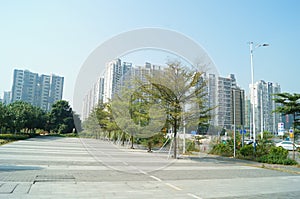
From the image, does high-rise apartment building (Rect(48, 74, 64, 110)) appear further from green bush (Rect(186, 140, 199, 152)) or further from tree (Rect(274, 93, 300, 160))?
tree (Rect(274, 93, 300, 160))

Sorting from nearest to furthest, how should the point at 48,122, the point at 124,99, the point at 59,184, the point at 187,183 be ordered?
the point at 59,184 < the point at 187,183 < the point at 124,99 < the point at 48,122

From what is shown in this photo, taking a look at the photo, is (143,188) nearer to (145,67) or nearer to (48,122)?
(145,67)

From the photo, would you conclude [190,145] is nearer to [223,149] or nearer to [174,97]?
[223,149]

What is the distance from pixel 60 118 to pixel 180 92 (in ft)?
149

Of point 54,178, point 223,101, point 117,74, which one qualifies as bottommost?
point 54,178

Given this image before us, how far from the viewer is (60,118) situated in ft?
175

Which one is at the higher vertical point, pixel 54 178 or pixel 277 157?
pixel 277 157

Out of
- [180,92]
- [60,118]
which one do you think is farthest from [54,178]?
[60,118]

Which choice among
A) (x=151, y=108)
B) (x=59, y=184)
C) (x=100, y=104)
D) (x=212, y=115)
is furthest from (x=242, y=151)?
(x=100, y=104)

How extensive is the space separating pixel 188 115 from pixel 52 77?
7903cm

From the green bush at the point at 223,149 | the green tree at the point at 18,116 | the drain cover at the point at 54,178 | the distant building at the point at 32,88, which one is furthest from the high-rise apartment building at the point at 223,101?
the distant building at the point at 32,88

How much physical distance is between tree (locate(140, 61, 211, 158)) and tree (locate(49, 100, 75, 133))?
43.6m

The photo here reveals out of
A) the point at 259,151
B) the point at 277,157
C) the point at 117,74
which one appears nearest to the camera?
the point at 277,157

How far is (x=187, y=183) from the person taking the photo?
7145 mm
